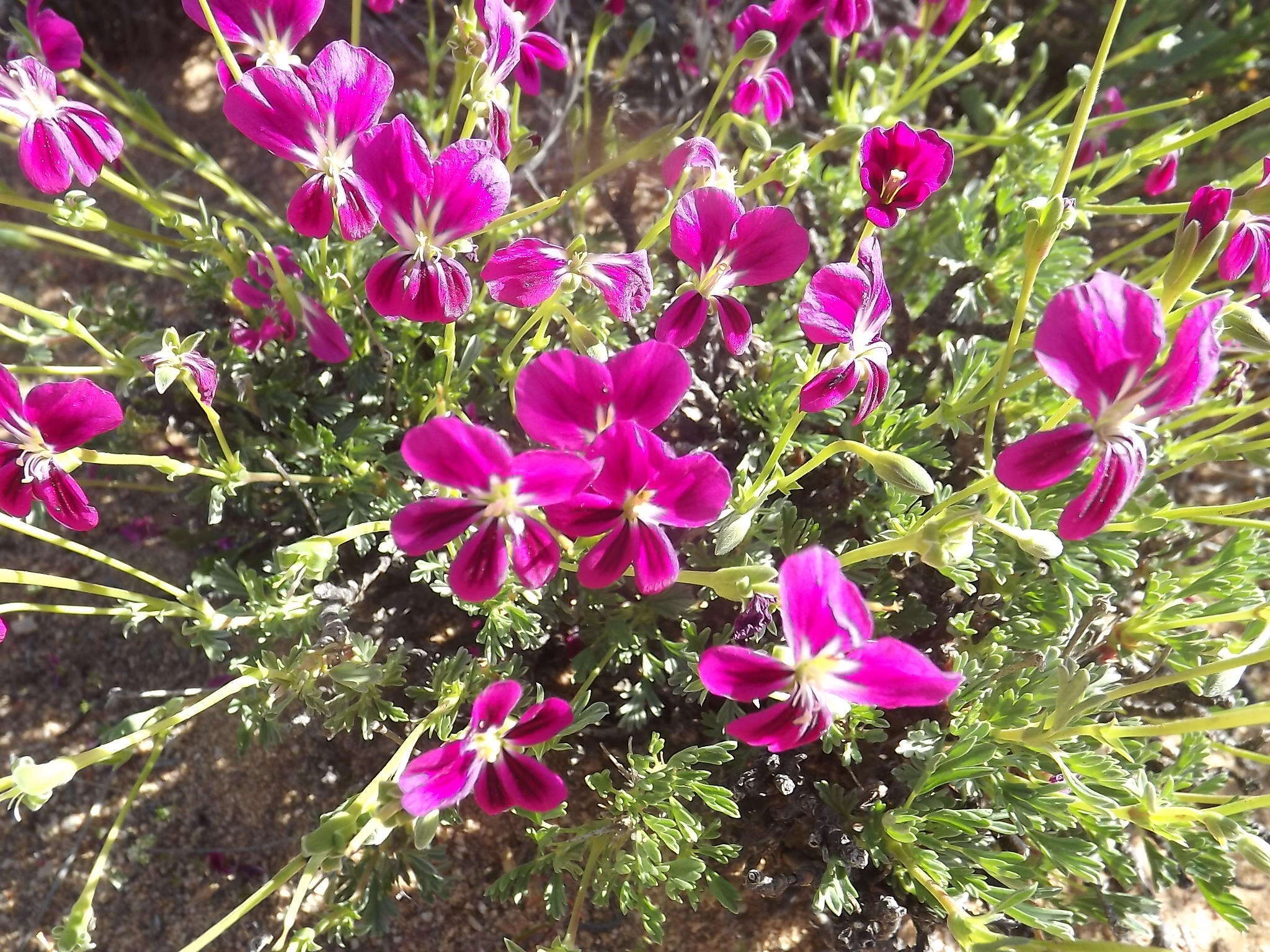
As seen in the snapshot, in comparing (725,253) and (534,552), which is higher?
(725,253)

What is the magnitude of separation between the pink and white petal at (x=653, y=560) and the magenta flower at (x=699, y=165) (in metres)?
0.72

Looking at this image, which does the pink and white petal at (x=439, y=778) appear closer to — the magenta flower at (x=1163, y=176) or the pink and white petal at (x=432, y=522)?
the pink and white petal at (x=432, y=522)

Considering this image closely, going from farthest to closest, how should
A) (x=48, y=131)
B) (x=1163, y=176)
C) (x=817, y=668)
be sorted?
(x=1163, y=176), (x=48, y=131), (x=817, y=668)

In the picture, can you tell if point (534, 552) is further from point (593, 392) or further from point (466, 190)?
point (466, 190)

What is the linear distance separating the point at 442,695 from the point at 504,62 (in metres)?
1.31

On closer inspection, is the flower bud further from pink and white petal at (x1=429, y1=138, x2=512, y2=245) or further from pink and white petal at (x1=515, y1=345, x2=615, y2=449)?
pink and white petal at (x1=515, y1=345, x2=615, y2=449)

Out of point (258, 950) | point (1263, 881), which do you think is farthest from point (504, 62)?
point (1263, 881)

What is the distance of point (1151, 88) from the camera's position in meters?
3.69

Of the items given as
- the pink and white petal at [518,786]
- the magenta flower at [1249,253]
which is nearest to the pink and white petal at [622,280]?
the pink and white petal at [518,786]

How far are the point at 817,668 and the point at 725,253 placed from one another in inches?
31.5

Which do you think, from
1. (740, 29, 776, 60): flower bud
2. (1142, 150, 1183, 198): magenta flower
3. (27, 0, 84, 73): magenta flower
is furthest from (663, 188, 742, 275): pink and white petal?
(27, 0, 84, 73): magenta flower

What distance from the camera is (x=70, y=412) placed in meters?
1.69

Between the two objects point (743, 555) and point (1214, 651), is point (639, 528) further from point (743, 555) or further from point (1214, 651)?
point (1214, 651)

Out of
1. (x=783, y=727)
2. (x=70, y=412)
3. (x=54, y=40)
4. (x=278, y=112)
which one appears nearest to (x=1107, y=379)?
(x=783, y=727)
